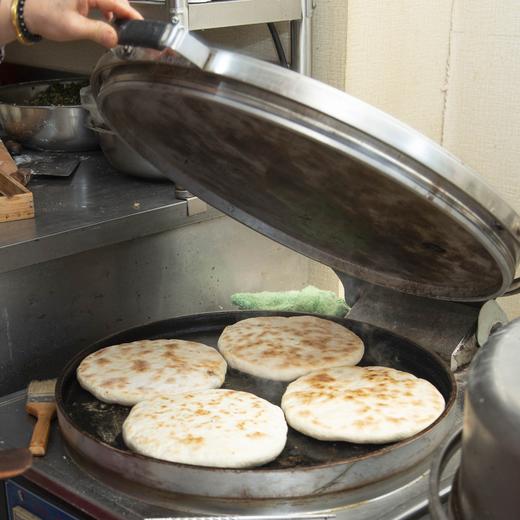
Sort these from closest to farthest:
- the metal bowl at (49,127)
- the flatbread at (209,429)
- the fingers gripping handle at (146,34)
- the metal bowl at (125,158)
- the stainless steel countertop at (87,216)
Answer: the fingers gripping handle at (146,34) → the flatbread at (209,429) → the stainless steel countertop at (87,216) → the metal bowl at (125,158) → the metal bowl at (49,127)

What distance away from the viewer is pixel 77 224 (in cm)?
225

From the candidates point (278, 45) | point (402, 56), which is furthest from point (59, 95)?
point (402, 56)

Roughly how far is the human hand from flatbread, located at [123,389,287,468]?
78 centimetres

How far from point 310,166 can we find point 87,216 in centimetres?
87

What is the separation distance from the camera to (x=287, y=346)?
6.93 feet

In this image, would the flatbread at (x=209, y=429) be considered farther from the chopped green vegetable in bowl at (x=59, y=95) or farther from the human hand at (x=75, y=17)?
the chopped green vegetable in bowl at (x=59, y=95)

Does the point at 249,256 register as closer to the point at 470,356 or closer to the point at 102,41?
the point at 470,356

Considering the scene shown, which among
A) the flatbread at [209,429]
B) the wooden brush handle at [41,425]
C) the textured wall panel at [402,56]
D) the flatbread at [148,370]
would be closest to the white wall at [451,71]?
the textured wall panel at [402,56]

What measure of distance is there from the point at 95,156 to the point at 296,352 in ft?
4.34

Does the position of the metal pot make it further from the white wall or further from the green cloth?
the white wall

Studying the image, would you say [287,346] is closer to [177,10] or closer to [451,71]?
[177,10]

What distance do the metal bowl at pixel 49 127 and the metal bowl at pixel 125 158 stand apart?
0.33m


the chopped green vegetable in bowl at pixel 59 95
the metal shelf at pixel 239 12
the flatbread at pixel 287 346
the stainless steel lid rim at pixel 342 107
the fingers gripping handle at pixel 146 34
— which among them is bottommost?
the flatbread at pixel 287 346

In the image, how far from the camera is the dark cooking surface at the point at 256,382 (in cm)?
172
